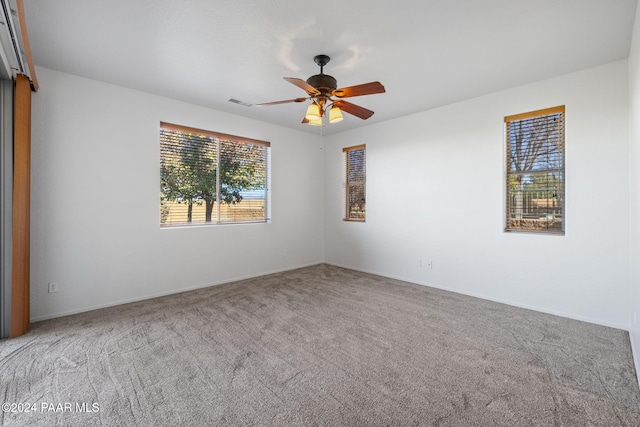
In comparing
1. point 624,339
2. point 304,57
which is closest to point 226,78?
point 304,57

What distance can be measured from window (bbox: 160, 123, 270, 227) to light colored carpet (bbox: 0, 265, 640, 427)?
1444 mm

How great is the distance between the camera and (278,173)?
17.4ft

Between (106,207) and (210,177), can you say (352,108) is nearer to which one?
(210,177)

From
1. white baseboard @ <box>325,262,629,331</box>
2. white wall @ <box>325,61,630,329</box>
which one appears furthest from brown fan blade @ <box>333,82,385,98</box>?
white baseboard @ <box>325,262,629,331</box>

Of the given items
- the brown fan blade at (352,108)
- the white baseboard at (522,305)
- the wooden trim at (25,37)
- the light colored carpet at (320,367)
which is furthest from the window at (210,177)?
the white baseboard at (522,305)

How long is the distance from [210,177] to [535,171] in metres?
4.44

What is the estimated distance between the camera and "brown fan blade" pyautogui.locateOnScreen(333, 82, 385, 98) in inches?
96.3

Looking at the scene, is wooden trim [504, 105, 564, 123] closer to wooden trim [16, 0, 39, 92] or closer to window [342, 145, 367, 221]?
window [342, 145, 367, 221]

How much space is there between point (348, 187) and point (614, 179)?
145 inches

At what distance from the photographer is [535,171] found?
3.53 m

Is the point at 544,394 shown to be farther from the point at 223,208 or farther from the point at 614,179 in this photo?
the point at 223,208

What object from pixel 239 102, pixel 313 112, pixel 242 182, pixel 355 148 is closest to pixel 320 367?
pixel 313 112

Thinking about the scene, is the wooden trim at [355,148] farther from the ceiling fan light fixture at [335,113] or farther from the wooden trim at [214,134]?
the ceiling fan light fixture at [335,113]

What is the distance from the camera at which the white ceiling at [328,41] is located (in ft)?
7.16
